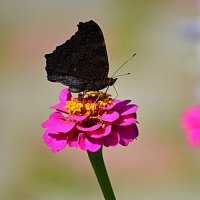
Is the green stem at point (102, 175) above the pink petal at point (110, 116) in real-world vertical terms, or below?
below

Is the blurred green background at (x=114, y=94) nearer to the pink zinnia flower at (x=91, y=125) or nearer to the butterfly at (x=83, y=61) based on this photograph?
the butterfly at (x=83, y=61)

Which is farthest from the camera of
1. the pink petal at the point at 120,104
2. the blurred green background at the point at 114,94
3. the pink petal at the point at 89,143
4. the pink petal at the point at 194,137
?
the blurred green background at the point at 114,94

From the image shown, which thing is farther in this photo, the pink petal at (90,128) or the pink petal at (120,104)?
the pink petal at (120,104)

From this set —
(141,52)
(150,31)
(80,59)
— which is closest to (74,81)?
(80,59)

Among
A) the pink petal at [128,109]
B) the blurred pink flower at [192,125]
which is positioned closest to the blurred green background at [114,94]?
the pink petal at [128,109]

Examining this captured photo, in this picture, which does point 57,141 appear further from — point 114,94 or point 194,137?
point 114,94

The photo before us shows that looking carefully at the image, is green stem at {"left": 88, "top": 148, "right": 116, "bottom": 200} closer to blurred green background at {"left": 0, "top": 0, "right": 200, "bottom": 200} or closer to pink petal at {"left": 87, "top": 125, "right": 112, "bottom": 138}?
pink petal at {"left": 87, "top": 125, "right": 112, "bottom": 138}

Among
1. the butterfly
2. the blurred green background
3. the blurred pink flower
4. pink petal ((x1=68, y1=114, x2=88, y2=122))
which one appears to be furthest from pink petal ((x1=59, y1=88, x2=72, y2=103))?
the blurred green background
